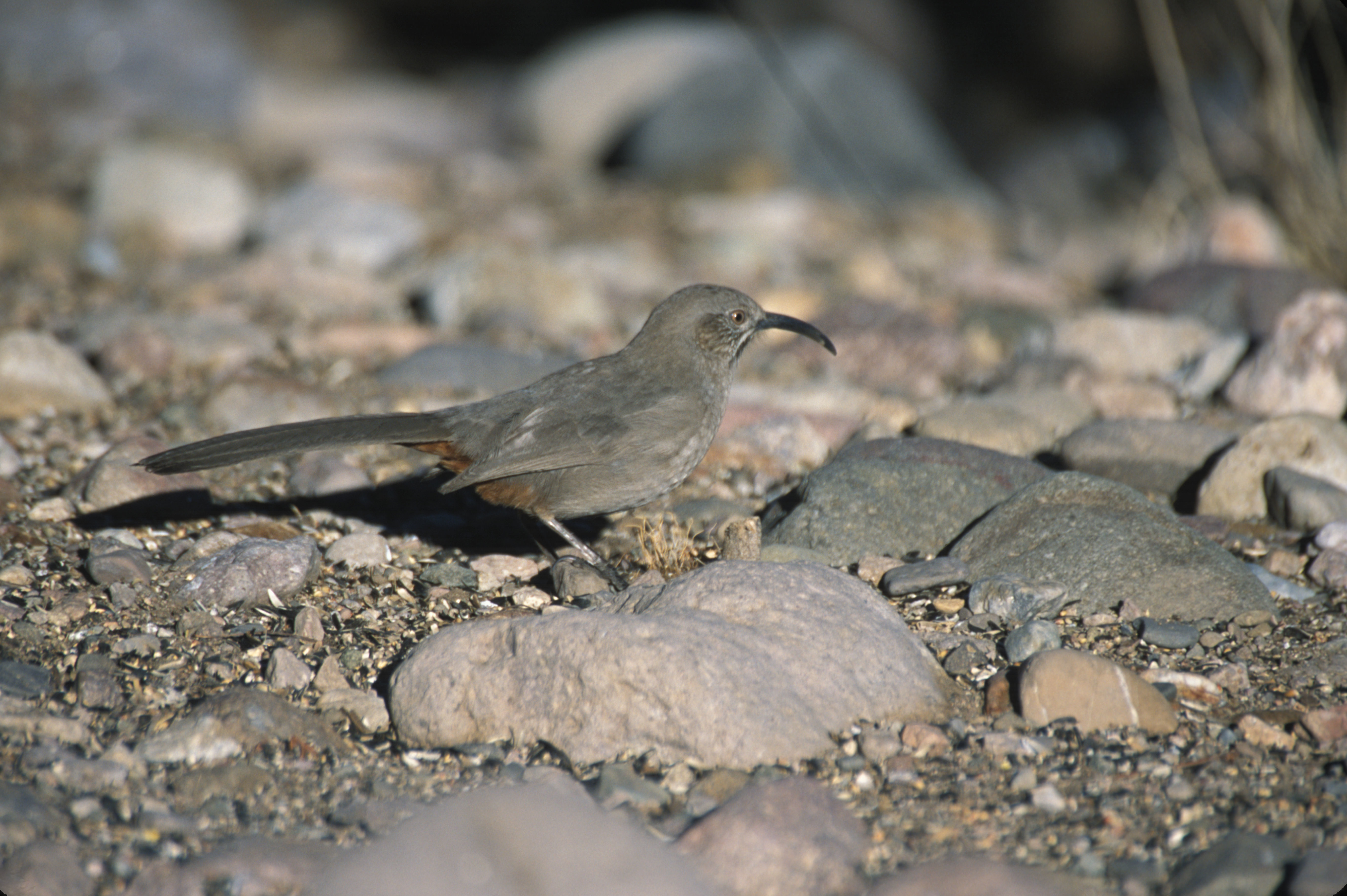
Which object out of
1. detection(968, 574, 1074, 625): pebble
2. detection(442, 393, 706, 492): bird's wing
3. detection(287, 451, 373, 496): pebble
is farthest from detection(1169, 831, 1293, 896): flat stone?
detection(287, 451, 373, 496): pebble

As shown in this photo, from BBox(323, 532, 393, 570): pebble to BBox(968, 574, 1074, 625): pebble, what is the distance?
200cm

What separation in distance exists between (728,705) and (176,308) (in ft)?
16.2

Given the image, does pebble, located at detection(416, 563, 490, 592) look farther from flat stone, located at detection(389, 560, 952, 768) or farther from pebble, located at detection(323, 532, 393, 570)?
flat stone, located at detection(389, 560, 952, 768)

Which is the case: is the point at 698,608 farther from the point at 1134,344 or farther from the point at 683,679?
the point at 1134,344

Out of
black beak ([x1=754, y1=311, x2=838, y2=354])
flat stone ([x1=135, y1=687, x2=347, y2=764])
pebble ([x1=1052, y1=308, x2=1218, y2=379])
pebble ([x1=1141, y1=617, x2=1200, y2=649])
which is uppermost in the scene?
black beak ([x1=754, y1=311, x2=838, y2=354])

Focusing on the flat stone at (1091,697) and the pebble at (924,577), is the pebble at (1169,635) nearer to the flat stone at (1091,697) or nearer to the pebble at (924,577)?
the flat stone at (1091,697)

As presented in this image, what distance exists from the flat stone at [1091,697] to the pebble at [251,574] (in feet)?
7.38

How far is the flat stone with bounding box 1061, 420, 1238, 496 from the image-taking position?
458cm

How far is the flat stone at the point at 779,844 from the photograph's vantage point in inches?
97.0

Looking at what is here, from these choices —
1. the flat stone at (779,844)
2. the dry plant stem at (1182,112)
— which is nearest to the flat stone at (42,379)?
the flat stone at (779,844)

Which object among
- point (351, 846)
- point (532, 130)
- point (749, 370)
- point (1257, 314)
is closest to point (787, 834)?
point (351, 846)

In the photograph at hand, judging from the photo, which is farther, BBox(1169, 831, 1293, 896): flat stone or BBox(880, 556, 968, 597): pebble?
BBox(880, 556, 968, 597): pebble

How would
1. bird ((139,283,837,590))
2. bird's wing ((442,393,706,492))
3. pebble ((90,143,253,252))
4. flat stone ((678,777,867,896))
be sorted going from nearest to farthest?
flat stone ((678,777,867,896)), bird ((139,283,837,590)), bird's wing ((442,393,706,492)), pebble ((90,143,253,252))

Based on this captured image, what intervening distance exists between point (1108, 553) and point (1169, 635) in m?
0.35
